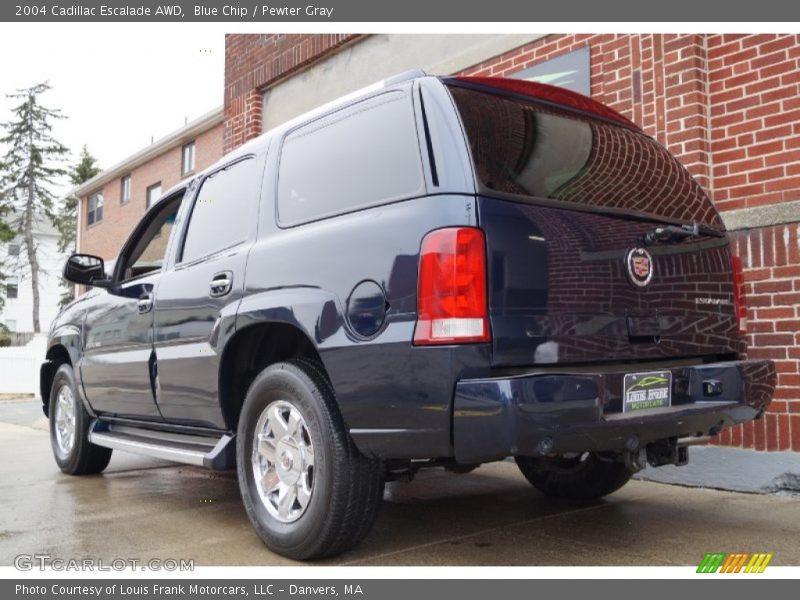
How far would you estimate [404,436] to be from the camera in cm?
288

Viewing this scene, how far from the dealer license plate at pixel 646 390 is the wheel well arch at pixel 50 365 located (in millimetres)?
4365

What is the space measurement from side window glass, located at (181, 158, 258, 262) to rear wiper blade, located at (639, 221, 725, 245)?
6.30ft

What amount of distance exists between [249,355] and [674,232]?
80.7 inches

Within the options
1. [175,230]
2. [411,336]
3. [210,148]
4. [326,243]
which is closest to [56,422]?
[175,230]

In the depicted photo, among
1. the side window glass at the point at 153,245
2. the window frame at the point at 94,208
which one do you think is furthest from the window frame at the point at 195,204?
the window frame at the point at 94,208

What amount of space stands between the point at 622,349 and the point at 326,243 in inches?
50.2

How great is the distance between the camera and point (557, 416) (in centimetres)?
272

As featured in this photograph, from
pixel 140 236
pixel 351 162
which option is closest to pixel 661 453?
pixel 351 162

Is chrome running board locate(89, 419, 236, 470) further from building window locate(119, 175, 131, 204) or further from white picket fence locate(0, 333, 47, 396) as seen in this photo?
building window locate(119, 175, 131, 204)

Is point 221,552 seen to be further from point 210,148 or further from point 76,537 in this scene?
point 210,148

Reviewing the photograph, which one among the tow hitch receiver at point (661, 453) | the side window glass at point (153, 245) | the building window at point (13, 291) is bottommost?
the tow hitch receiver at point (661, 453)

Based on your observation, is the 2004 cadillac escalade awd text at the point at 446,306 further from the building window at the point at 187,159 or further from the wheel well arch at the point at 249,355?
the building window at the point at 187,159

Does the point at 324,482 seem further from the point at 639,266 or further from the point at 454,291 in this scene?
the point at 639,266

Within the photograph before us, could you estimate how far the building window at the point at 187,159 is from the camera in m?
22.0
